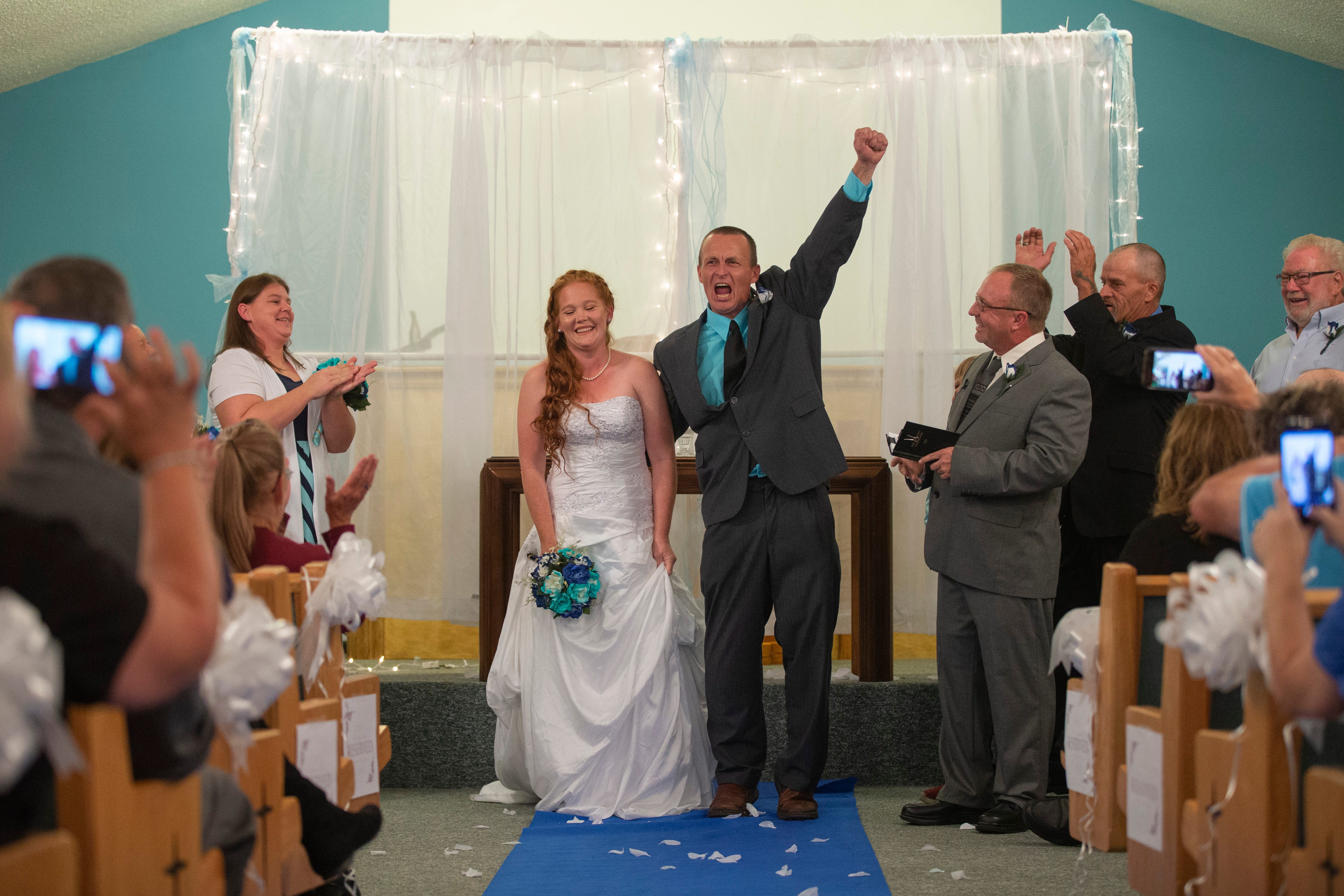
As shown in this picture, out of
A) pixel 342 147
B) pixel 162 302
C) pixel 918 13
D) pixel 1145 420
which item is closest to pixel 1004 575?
pixel 1145 420

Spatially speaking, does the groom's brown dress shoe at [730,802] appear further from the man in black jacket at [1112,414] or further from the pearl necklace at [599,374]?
the pearl necklace at [599,374]

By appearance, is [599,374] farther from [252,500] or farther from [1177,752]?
[1177,752]

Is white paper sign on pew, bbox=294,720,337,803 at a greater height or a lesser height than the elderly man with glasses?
lesser

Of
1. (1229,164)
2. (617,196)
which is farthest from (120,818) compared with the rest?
(1229,164)

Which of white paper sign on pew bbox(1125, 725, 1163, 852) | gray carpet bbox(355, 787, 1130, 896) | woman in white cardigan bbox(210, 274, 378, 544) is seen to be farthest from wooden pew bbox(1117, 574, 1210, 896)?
woman in white cardigan bbox(210, 274, 378, 544)

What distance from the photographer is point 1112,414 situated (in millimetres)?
3709

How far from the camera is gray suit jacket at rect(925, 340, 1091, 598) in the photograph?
3.37 m

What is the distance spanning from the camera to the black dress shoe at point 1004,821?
337 cm

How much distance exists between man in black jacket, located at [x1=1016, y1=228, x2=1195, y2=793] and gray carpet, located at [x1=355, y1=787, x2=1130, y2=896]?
0.59 metres

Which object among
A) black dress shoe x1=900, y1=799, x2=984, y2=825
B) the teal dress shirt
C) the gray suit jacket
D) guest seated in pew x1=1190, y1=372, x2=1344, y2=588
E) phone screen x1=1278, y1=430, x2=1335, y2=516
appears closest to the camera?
phone screen x1=1278, y1=430, x2=1335, y2=516

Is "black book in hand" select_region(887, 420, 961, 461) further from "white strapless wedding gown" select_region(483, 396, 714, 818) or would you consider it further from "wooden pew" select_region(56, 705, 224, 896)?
"wooden pew" select_region(56, 705, 224, 896)

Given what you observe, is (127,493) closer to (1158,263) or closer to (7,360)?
(7,360)

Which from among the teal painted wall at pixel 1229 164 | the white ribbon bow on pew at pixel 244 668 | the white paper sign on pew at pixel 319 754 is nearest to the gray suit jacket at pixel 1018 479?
the white paper sign on pew at pixel 319 754

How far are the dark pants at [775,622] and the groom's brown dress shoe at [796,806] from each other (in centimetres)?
2
